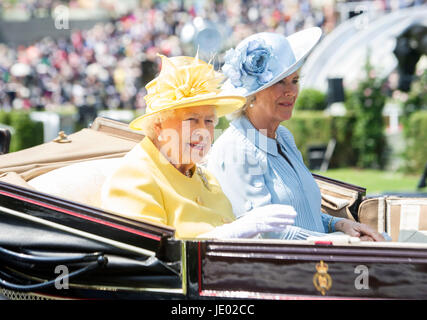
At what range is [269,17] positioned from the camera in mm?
18734

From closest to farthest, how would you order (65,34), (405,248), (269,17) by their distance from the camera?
(405,248) < (269,17) < (65,34)

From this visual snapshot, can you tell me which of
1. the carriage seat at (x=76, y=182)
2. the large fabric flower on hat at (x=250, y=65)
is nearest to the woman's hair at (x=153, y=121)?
the carriage seat at (x=76, y=182)

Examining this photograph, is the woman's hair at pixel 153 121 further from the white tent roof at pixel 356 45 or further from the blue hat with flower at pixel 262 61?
the white tent roof at pixel 356 45

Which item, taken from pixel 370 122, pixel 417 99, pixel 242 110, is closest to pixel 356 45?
pixel 417 99

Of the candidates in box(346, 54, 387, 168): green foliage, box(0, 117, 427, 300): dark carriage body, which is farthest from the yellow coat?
box(346, 54, 387, 168): green foliage

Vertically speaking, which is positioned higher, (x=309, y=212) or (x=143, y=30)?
(x=143, y=30)

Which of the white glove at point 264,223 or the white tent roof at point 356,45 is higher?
the white tent roof at point 356,45

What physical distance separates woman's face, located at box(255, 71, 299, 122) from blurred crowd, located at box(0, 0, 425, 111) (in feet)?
38.9

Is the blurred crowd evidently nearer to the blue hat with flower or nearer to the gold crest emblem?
the blue hat with flower

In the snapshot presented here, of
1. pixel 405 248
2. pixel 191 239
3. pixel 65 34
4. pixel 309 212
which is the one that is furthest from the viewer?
pixel 65 34

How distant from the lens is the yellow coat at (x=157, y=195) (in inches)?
93.6

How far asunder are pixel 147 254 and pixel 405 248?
896 millimetres
